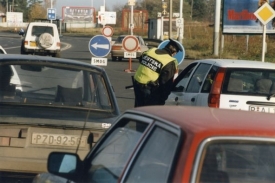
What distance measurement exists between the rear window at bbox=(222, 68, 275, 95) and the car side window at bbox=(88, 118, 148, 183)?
5.59m

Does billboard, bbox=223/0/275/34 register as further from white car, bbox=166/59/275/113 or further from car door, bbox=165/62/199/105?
white car, bbox=166/59/275/113

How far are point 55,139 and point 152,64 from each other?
5.08 meters

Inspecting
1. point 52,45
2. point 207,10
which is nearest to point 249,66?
point 52,45

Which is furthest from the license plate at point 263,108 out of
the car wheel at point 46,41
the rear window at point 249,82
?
the car wheel at point 46,41

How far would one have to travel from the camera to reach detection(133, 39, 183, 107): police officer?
12031mm

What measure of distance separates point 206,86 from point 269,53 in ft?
121

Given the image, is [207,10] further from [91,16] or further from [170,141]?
[170,141]

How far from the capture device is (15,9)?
148m

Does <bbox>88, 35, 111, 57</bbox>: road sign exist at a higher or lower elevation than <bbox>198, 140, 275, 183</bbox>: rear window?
lower

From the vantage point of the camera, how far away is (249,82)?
404 inches

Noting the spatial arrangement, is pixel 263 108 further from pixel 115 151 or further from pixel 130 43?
pixel 130 43

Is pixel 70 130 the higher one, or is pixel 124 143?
pixel 124 143

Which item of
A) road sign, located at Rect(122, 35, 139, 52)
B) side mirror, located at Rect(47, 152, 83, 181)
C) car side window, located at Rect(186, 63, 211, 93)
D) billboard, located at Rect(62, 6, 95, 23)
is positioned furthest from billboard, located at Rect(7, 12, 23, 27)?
side mirror, located at Rect(47, 152, 83, 181)

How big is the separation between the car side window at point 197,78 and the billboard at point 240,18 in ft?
105
